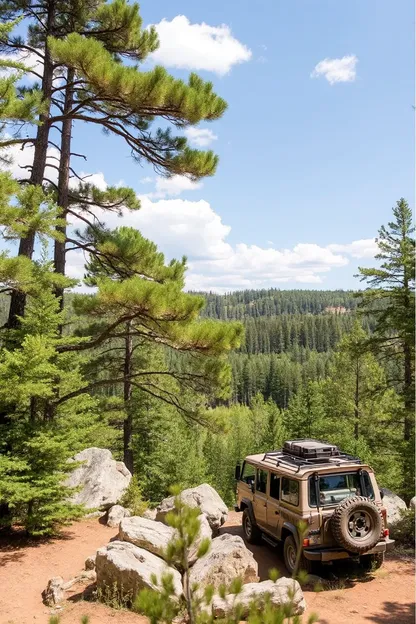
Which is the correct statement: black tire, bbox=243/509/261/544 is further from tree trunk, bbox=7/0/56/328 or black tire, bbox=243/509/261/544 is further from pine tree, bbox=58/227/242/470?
tree trunk, bbox=7/0/56/328

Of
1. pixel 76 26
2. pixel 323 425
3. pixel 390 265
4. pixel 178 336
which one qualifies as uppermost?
pixel 76 26

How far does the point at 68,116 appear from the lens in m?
11.7

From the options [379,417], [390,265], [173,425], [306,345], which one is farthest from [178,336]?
[306,345]

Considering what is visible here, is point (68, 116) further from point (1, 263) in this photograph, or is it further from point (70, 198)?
point (1, 263)

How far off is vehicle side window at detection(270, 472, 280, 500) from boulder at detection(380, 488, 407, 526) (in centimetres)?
353

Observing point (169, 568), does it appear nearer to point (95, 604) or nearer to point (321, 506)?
point (95, 604)

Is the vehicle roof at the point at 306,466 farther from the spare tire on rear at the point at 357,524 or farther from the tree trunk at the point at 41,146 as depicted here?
the tree trunk at the point at 41,146

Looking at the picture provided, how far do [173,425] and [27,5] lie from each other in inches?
721

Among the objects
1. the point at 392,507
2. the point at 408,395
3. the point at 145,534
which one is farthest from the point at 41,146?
the point at 408,395

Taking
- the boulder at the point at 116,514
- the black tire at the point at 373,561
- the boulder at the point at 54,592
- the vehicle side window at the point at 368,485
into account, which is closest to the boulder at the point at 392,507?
the black tire at the point at 373,561

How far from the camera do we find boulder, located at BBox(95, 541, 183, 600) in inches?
273

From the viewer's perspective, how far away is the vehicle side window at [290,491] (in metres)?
8.21

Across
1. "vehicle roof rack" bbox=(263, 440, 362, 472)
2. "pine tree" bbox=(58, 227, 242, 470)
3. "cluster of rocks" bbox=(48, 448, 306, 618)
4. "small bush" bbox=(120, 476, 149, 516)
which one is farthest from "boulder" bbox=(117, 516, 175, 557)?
"small bush" bbox=(120, 476, 149, 516)

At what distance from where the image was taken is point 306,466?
27.8 ft
